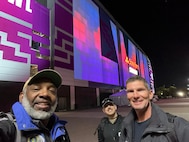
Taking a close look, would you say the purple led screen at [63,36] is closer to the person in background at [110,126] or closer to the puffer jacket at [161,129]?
the person in background at [110,126]

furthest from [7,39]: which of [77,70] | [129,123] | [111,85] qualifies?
[111,85]

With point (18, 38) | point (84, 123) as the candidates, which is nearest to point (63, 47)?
point (18, 38)

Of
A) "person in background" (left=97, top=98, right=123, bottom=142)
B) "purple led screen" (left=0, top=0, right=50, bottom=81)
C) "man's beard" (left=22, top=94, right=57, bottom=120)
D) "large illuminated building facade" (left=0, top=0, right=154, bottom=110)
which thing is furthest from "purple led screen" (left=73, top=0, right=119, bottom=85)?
"man's beard" (left=22, top=94, right=57, bottom=120)

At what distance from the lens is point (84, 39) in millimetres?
28609

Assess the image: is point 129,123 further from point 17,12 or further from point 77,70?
point 77,70

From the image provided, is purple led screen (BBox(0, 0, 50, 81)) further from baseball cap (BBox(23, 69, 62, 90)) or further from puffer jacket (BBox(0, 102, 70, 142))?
puffer jacket (BBox(0, 102, 70, 142))

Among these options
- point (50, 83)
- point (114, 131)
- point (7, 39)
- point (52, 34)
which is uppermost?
point (52, 34)

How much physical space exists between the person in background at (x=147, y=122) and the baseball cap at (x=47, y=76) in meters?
0.81

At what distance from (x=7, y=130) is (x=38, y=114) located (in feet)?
1.08

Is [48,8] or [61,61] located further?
[61,61]

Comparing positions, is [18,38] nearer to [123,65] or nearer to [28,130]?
[28,130]

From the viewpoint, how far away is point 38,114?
1.66 meters

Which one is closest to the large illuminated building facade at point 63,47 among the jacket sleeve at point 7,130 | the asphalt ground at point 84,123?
the asphalt ground at point 84,123

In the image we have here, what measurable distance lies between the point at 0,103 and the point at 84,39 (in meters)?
14.4
